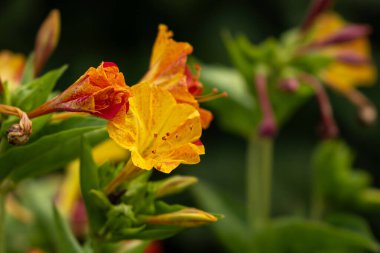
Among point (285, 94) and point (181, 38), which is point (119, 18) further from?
point (285, 94)

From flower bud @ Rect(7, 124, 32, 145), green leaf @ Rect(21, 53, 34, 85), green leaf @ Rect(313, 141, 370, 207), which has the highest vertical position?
flower bud @ Rect(7, 124, 32, 145)

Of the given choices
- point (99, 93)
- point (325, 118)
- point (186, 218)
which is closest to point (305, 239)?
point (325, 118)

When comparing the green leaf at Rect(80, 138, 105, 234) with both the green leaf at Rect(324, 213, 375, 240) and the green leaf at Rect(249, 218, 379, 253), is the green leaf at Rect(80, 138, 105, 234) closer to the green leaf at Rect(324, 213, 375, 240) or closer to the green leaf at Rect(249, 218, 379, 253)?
the green leaf at Rect(249, 218, 379, 253)

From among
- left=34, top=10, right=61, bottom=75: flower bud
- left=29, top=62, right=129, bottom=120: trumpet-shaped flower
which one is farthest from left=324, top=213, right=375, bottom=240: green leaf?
left=29, top=62, right=129, bottom=120: trumpet-shaped flower

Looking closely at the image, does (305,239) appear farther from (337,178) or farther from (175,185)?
(175,185)

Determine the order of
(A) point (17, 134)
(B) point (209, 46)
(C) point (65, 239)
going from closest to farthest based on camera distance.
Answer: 1. (A) point (17, 134)
2. (C) point (65, 239)
3. (B) point (209, 46)

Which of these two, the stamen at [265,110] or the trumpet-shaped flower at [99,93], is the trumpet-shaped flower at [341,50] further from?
the trumpet-shaped flower at [99,93]
